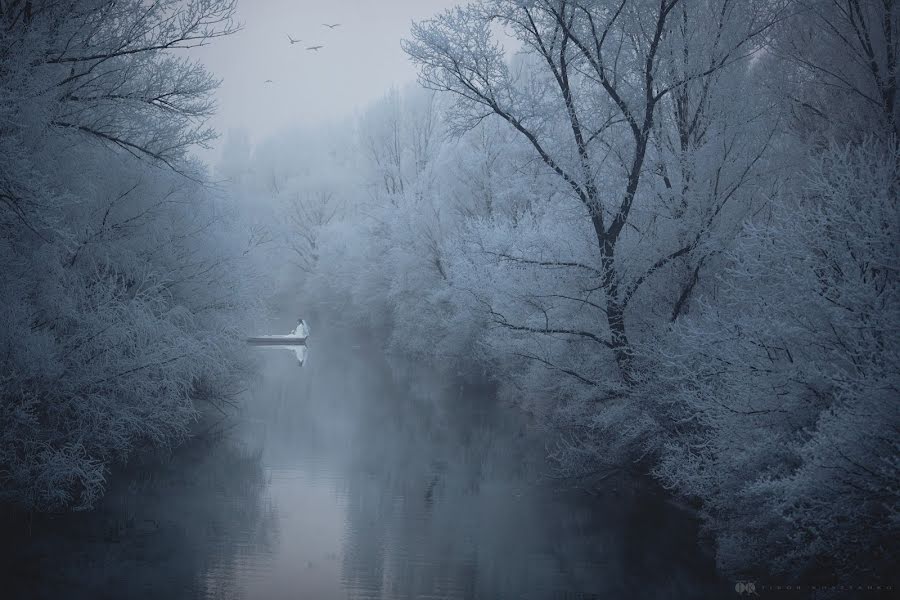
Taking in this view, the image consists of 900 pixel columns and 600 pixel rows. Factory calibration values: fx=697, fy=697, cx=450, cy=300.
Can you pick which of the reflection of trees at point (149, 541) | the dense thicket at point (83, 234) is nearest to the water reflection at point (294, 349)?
the dense thicket at point (83, 234)

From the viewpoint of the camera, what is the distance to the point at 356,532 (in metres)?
9.52

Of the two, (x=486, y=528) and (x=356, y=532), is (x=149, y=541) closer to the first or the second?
(x=356, y=532)

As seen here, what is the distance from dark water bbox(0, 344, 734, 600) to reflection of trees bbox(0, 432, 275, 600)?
3 cm

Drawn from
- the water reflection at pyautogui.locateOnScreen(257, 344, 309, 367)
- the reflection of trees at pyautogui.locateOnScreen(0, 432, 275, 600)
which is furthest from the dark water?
the water reflection at pyautogui.locateOnScreen(257, 344, 309, 367)

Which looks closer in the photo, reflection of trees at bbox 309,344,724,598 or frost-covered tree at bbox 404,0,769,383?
reflection of trees at bbox 309,344,724,598

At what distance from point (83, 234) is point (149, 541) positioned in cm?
456

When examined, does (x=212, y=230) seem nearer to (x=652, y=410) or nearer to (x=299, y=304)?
(x=652, y=410)

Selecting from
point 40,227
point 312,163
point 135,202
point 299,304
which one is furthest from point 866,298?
point 312,163

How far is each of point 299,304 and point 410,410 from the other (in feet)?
111

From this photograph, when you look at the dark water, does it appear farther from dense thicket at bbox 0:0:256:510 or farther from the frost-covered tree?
the frost-covered tree

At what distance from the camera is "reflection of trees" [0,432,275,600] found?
23.7 feet

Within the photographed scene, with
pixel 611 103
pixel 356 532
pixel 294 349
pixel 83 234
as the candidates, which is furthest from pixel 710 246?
pixel 294 349

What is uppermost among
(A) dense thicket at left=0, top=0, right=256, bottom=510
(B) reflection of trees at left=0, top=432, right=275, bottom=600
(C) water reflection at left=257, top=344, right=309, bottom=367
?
(C) water reflection at left=257, top=344, right=309, bottom=367

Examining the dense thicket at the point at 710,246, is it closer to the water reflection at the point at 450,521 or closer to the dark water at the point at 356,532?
the water reflection at the point at 450,521
